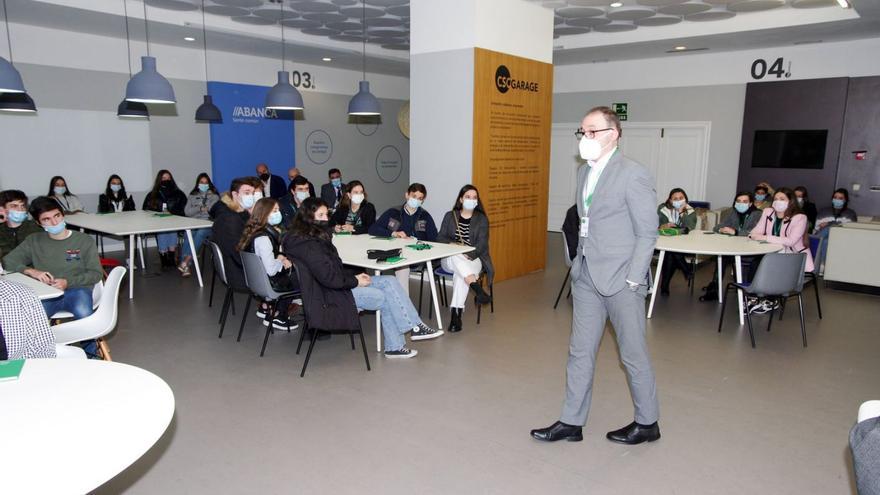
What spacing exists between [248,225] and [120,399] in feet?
9.67

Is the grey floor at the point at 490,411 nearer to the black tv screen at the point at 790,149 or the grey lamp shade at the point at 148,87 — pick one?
the grey lamp shade at the point at 148,87

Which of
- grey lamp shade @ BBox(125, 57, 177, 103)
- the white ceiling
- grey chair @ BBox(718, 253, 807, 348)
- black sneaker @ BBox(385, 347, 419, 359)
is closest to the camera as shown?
black sneaker @ BBox(385, 347, 419, 359)

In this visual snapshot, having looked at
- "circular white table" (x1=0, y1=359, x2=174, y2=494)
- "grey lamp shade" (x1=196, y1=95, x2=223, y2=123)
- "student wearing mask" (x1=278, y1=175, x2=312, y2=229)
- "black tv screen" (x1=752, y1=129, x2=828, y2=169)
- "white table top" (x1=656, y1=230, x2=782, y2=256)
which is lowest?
"white table top" (x1=656, y1=230, x2=782, y2=256)

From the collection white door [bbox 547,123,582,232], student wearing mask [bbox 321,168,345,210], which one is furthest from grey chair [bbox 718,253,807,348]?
white door [bbox 547,123,582,232]

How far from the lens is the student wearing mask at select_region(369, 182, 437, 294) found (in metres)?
6.09

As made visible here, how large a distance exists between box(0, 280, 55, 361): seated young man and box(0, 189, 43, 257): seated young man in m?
2.96

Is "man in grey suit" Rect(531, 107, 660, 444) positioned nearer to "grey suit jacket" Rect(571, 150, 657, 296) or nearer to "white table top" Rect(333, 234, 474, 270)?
"grey suit jacket" Rect(571, 150, 657, 296)

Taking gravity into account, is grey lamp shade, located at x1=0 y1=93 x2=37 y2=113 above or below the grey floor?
above

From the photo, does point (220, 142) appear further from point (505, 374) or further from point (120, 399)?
point (120, 399)

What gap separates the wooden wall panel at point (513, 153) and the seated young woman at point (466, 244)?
43.0 inches

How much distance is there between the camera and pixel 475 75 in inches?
265

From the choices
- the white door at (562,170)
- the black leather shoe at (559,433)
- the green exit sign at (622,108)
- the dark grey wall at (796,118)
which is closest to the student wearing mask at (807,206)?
the dark grey wall at (796,118)

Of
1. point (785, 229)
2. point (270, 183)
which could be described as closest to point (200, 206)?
point (270, 183)

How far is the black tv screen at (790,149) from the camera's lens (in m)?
9.11
